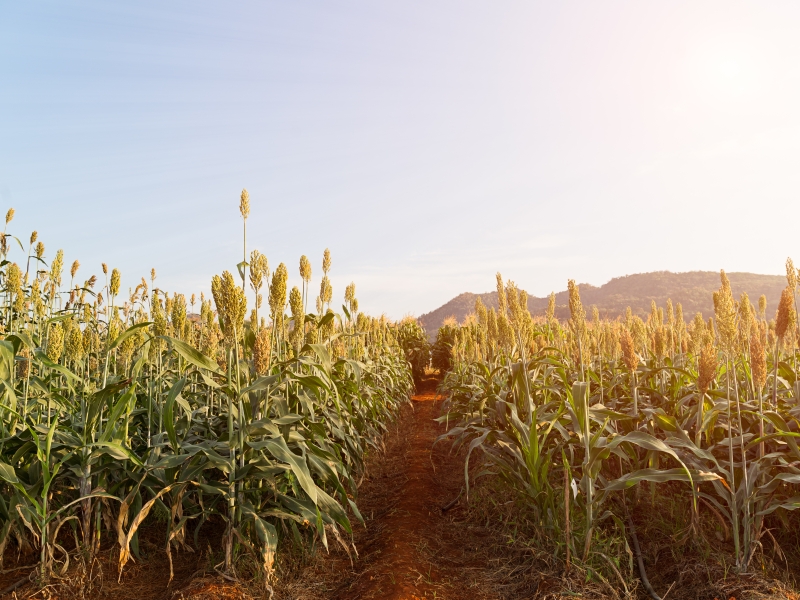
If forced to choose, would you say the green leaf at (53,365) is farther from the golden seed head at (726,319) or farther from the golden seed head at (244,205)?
the golden seed head at (726,319)

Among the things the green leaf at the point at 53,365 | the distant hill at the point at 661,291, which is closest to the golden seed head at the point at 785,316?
the green leaf at the point at 53,365

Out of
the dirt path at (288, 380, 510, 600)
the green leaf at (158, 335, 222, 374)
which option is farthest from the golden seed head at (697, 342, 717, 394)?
the green leaf at (158, 335, 222, 374)

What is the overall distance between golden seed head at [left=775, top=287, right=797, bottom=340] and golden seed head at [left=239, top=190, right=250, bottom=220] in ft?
11.6

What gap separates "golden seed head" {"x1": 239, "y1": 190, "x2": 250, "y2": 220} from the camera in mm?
3092

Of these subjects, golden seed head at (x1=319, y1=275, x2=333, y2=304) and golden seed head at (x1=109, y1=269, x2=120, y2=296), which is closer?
golden seed head at (x1=109, y1=269, x2=120, y2=296)

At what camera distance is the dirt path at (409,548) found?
3.05 m

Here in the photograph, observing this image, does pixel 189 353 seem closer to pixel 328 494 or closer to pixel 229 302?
pixel 229 302

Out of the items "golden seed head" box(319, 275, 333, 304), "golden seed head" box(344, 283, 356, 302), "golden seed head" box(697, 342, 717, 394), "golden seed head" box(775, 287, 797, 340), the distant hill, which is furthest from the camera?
the distant hill

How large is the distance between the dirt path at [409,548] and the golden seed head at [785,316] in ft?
8.20

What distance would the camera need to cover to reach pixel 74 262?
534cm

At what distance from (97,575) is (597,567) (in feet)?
9.71

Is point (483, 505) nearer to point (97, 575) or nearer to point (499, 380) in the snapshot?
point (499, 380)

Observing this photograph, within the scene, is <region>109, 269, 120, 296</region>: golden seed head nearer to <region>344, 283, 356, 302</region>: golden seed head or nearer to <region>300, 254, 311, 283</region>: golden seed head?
<region>300, 254, 311, 283</region>: golden seed head

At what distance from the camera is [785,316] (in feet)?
11.1
